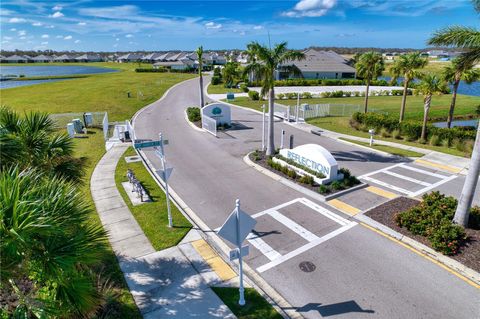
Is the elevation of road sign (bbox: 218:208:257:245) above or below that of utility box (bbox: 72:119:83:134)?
above

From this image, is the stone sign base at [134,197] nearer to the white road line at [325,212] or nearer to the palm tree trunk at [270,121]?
the white road line at [325,212]

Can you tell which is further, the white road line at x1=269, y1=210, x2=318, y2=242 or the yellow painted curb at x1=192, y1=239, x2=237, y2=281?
the white road line at x1=269, y1=210, x2=318, y2=242

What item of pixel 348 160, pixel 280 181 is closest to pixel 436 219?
pixel 280 181

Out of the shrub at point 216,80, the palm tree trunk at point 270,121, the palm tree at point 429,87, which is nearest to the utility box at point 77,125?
the palm tree trunk at point 270,121

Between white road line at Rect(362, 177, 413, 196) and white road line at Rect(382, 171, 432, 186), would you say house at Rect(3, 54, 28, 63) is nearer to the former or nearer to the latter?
white road line at Rect(362, 177, 413, 196)

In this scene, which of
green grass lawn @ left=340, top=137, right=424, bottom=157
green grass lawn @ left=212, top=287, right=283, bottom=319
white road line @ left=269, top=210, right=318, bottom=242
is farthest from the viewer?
green grass lawn @ left=340, top=137, right=424, bottom=157

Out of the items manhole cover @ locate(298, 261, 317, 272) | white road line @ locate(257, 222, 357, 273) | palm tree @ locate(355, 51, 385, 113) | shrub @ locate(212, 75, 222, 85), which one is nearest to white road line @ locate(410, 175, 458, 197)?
white road line @ locate(257, 222, 357, 273)

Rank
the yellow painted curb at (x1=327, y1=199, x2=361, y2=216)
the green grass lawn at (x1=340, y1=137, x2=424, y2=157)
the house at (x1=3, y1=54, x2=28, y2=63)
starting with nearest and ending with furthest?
the yellow painted curb at (x1=327, y1=199, x2=361, y2=216), the green grass lawn at (x1=340, y1=137, x2=424, y2=157), the house at (x1=3, y1=54, x2=28, y2=63)

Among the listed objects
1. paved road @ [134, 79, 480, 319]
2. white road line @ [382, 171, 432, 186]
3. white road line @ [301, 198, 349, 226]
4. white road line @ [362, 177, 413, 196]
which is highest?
white road line @ [382, 171, 432, 186]
